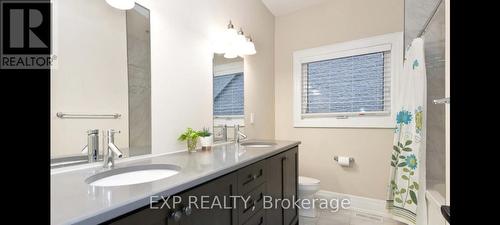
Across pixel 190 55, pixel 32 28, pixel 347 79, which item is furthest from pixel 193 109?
pixel 347 79

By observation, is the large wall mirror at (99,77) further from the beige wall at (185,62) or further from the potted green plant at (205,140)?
the potted green plant at (205,140)

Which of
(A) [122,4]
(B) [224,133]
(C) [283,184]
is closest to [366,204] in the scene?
(C) [283,184]

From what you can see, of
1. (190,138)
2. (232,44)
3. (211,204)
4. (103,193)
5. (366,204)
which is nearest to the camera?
(103,193)

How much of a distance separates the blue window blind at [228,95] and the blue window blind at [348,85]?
101 cm

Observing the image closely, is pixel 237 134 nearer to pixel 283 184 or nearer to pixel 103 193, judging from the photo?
pixel 283 184

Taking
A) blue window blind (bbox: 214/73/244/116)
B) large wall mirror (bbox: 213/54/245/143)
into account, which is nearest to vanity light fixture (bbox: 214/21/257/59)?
large wall mirror (bbox: 213/54/245/143)

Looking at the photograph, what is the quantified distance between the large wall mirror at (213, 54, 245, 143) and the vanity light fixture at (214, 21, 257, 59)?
58mm

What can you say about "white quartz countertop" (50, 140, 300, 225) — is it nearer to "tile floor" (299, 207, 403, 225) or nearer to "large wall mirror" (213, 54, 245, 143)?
"large wall mirror" (213, 54, 245, 143)

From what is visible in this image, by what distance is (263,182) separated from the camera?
5.06ft

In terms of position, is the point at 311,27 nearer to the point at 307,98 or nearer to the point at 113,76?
the point at 307,98

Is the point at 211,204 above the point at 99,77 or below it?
below

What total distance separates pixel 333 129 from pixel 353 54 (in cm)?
92

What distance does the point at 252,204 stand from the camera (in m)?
1.38

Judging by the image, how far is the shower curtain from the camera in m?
1.79
